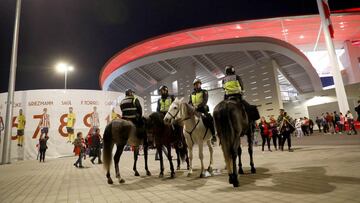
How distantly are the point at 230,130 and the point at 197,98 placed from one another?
8.04 feet

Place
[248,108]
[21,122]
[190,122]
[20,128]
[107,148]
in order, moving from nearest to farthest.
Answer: [248,108] → [107,148] → [190,122] → [20,128] → [21,122]

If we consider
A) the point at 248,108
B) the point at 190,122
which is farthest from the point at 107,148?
the point at 248,108

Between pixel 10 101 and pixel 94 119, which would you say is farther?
pixel 94 119

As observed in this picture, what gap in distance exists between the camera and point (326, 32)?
65.3 feet

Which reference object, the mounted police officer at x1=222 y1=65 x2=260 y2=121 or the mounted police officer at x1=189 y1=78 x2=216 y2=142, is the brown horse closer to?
the mounted police officer at x1=222 y1=65 x2=260 y2=121

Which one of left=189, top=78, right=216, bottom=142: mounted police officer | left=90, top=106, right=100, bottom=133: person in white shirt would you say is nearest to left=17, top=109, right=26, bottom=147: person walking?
left=90, top=106, right=100, bottom=133: person in white shirt

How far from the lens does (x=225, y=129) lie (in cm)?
508

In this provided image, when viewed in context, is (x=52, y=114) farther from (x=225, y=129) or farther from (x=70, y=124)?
(x=225, y=129)

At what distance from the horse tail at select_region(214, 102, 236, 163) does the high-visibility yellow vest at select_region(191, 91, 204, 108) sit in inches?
75.7

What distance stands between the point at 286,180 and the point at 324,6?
2072 centimetres

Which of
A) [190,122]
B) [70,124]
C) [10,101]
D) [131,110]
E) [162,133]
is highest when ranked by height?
[10,101]

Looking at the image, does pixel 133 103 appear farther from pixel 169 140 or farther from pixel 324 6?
pixel 324 6

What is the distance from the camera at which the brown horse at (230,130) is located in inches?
193

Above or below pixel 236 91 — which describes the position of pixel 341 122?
below
